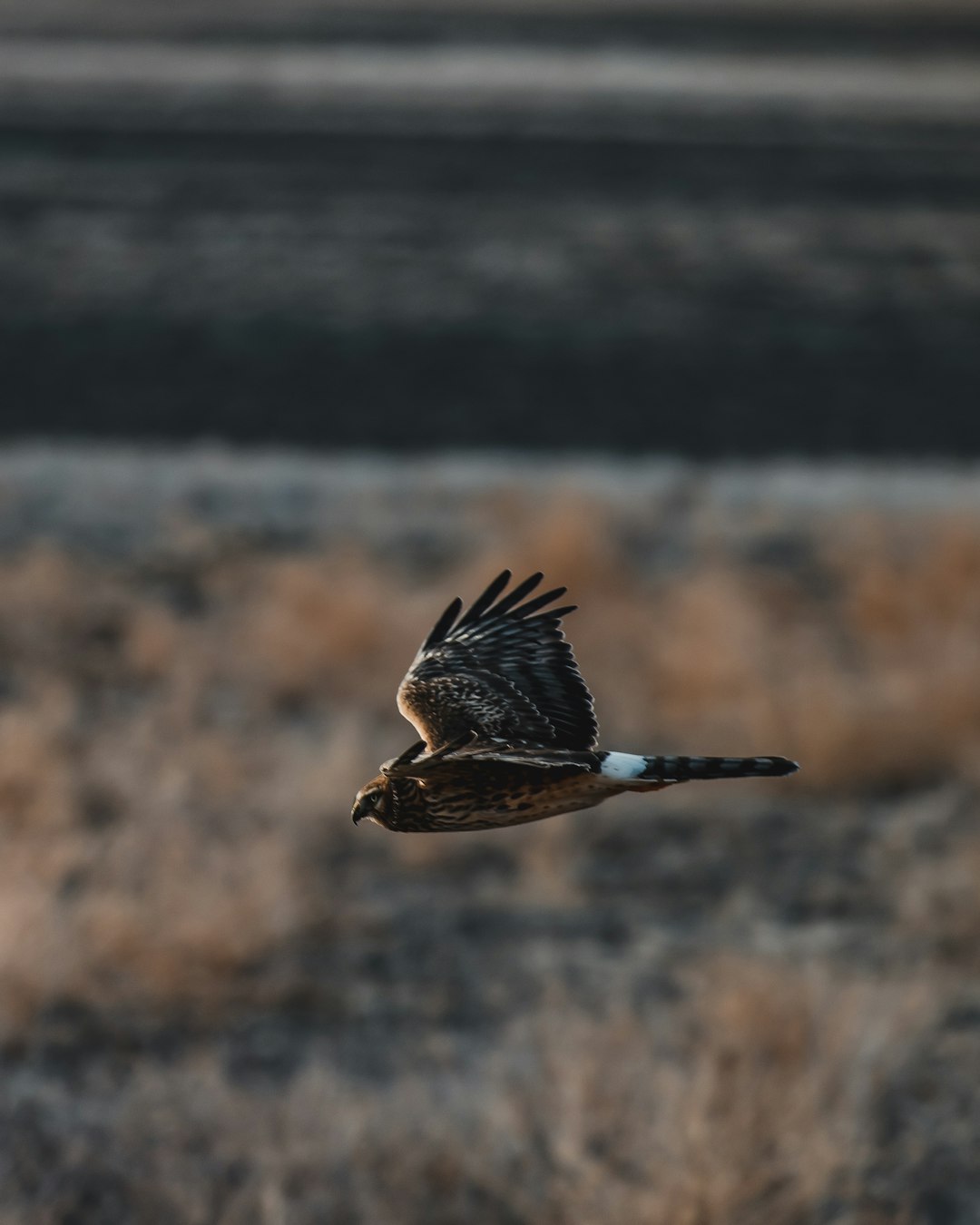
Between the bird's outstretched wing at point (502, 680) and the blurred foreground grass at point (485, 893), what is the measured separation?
20.3 ft

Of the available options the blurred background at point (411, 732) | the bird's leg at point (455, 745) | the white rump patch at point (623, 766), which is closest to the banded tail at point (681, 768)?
the white rump patch at point (623, 766)

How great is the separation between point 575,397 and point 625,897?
1378 centimetres

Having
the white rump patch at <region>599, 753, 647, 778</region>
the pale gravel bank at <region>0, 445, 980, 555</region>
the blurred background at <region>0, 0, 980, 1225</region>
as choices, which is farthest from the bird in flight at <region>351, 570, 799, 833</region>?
the pale gravel bank at <region>0, 445, 980, 555</region>

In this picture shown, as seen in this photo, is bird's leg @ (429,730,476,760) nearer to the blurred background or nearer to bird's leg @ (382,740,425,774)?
bird's leg @ (382,740,425,774)

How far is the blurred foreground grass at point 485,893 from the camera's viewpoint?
27.4ft

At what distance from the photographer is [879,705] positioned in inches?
522

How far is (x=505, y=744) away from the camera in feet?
4.86

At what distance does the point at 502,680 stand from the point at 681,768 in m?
0.38

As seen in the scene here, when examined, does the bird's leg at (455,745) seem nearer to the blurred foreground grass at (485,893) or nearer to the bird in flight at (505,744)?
the bird in flight at (505,744)

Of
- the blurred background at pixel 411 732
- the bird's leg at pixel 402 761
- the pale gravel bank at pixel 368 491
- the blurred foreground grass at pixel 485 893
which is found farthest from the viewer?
the pale gravel bank at pixel 368 491

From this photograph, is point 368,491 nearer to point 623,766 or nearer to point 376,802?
point 376,802

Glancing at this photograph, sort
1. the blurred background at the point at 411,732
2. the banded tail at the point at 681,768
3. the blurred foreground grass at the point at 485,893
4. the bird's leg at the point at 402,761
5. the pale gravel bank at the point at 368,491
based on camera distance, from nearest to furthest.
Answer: the banded tail at the point at 681,768 < the bird's leg at the point at 402,761 < the blurred foreground grass at the point at 485,893 < the blurred background at the point at 411,732 < the pale gravel bank at the point at 368,491

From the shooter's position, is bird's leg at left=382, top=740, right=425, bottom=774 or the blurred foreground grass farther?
the blurred foreground grass

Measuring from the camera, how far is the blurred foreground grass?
835 cm
